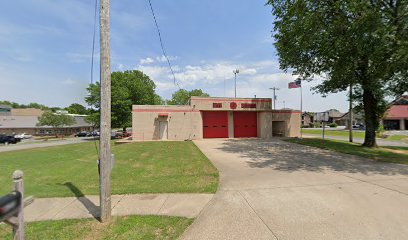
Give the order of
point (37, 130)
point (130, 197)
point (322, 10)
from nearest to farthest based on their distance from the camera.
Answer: point (130, 197) < point (322, 10) < point (37, 130)

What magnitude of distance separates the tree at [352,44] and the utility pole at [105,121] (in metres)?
12.2

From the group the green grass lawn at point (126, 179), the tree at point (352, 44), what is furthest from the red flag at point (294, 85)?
→ the green grass lawn at point (126, 179)

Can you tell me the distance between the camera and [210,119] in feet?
91.0

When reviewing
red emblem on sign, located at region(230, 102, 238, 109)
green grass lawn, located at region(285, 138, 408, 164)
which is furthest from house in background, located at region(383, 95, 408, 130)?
green grass lawn, located at region(285, 138, 408, 164)

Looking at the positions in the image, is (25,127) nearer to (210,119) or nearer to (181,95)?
(181,95)

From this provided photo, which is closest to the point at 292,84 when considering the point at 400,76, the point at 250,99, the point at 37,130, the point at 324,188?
the point at 250,99

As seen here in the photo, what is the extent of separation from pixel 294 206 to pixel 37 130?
236 feet

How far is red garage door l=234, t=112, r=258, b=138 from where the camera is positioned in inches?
1126

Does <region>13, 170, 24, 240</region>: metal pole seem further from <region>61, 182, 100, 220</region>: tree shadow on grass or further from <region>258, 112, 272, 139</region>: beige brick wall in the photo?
Answer: <region>258, 112, 272, 139</region>: beige brick wall

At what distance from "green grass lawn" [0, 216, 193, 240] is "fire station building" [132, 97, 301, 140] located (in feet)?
69.2

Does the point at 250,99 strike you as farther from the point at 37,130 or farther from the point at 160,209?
the point at 37,130

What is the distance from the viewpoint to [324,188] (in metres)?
7.11

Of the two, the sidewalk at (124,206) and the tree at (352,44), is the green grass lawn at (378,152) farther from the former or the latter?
the sidewalk at (124,206)

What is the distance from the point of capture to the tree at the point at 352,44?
11789 mm
